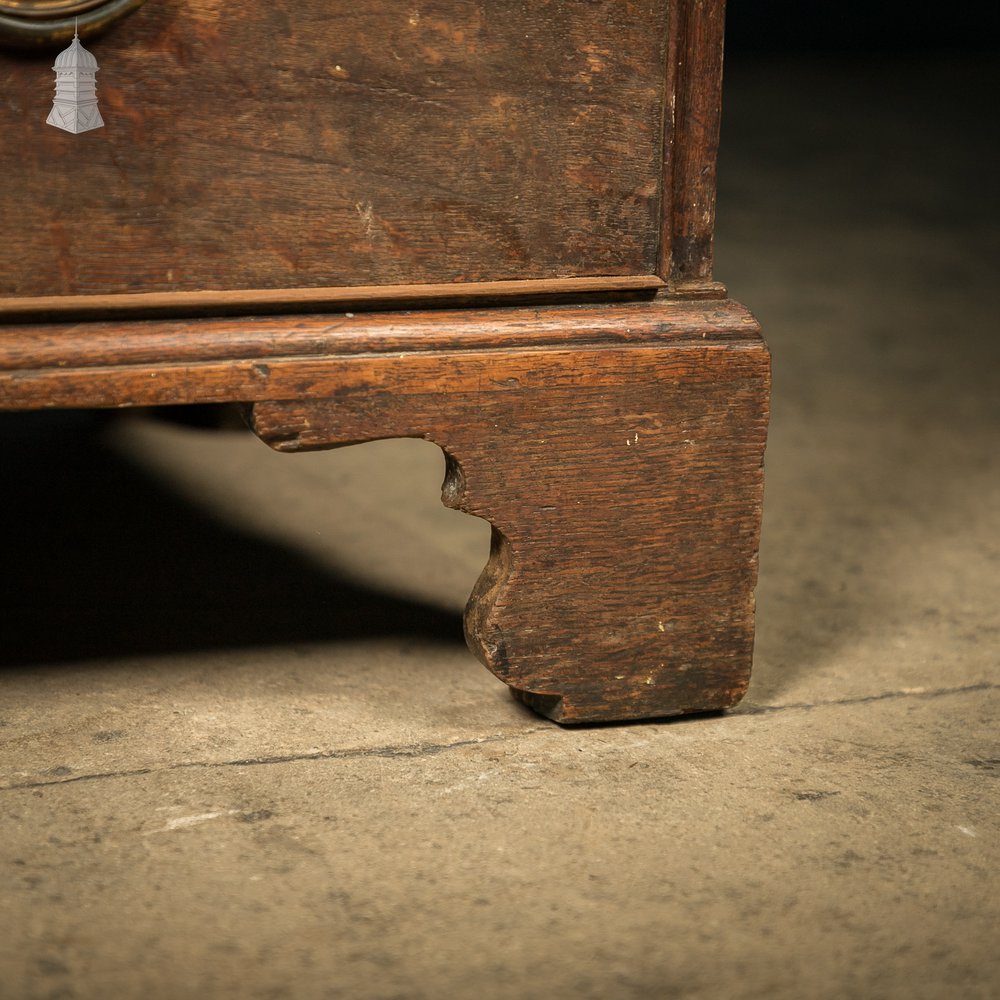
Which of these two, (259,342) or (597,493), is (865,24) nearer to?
(597,493)

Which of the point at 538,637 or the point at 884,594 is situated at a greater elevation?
the point at 538,637

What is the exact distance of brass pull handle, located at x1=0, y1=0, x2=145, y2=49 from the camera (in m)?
0.94

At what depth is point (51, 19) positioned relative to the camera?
37.4 inches

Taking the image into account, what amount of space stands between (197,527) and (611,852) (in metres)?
0.86

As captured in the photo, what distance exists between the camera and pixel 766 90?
343 cm

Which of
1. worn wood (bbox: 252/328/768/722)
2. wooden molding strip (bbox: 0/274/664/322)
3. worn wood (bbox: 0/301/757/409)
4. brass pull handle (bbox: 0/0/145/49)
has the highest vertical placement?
brass pull handle (bbox: 0/0/145/49)

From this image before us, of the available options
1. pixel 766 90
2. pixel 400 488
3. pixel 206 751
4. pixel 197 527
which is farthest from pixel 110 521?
pixel 766 90

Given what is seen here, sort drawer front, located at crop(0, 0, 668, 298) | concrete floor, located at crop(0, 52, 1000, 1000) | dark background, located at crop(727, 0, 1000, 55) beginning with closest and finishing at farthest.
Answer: concrete floor, located at crop(0, 52, 1000, 1000), drawer front, located at crop(0, 0, 668, 298), dark background, located at crop(727, 0, 1000, 55)

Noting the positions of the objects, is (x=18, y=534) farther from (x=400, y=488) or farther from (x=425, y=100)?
(x=425, y=100)

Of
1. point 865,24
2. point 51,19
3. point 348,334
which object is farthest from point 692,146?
point 865,24

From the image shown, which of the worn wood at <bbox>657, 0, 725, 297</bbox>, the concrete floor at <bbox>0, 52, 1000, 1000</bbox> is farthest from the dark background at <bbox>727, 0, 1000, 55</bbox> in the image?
the worn wood at <bbox>657, 0, 725, 297</bbox>

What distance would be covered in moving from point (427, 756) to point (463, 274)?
376 millimetres

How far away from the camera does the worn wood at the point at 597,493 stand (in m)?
1.07

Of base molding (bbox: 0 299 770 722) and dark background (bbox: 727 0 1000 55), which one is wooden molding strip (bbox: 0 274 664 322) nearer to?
base molding (bbox: 0 299 770 722)
